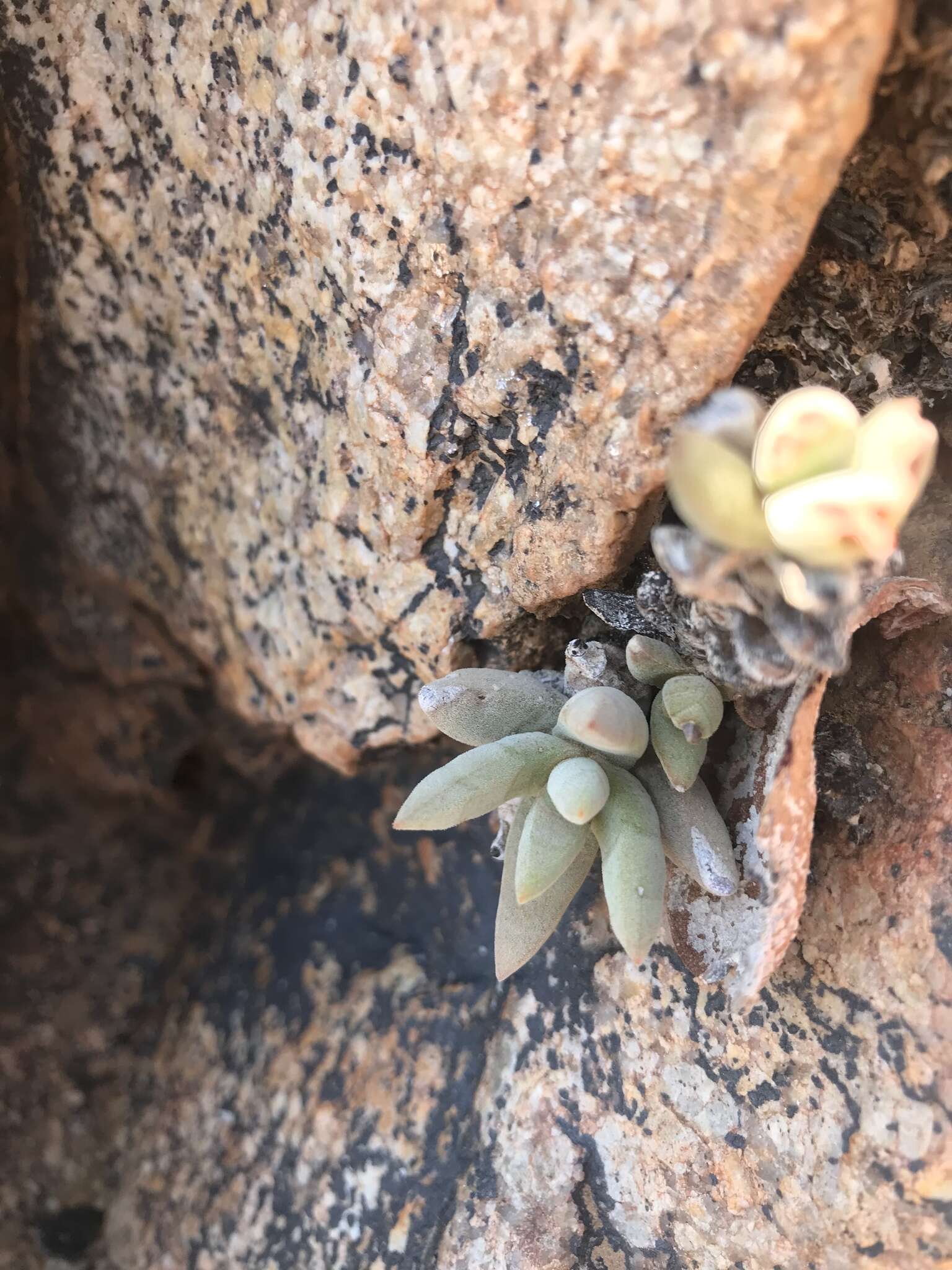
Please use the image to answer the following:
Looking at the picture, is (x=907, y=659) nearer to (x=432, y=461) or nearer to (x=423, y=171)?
(x=432, y=461)

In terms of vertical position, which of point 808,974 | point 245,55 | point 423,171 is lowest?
point 808,974

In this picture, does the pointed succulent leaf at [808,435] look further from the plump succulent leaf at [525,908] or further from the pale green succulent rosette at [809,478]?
the plump succulent leaf at [525,908]

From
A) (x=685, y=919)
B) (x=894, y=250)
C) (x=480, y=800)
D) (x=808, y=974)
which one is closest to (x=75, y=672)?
(x=480, y=800)

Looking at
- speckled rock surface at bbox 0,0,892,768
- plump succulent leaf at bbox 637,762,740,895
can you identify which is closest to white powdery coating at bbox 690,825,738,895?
plump succulent leaf at bbox 637,762,740,895

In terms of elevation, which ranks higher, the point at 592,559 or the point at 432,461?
the point at 432,461

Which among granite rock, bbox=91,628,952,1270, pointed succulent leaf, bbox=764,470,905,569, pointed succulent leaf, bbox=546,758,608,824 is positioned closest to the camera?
pointed succulent leaf, bbox=764,470,905,569

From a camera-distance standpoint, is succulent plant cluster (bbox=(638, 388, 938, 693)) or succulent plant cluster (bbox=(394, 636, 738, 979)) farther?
succulent plant cluster (bbox=(394, 636, 738, 979))

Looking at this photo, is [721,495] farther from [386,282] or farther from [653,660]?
[386,282]

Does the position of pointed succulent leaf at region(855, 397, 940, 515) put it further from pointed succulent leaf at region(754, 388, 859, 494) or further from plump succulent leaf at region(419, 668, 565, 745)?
plump succulent leaf at region(419, 668, 565, 745)
